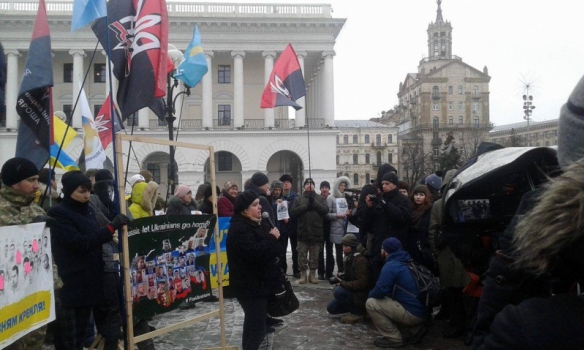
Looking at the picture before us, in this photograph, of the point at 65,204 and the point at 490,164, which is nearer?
the point at 490,164

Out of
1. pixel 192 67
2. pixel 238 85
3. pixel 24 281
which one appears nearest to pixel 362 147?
pixel 238 85

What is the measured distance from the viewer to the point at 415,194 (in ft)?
25.1

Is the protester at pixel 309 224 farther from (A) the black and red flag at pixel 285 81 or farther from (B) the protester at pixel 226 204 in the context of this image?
(A) the black and red flag at pixel 285 81

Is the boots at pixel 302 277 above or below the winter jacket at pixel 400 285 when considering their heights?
below

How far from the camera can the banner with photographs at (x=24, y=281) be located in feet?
11.3

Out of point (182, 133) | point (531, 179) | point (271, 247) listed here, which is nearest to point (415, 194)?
point (271, 247)

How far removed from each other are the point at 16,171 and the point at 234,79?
41.9m

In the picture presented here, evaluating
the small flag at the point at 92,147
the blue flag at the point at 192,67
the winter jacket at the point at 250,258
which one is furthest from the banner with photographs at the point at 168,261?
the blue flag at the point at 192,67

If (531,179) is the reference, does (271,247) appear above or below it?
below

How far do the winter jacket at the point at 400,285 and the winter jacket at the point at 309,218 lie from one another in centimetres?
390

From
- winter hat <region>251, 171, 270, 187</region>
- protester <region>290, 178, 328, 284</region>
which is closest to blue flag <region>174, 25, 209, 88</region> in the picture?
protester <region>290, 178, 328, 284</region>

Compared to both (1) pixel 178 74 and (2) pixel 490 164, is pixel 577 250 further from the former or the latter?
(1) pixel 178 74

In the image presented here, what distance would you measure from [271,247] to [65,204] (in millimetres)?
1999

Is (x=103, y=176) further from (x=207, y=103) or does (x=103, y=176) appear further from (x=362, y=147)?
(x=362, y=147)
